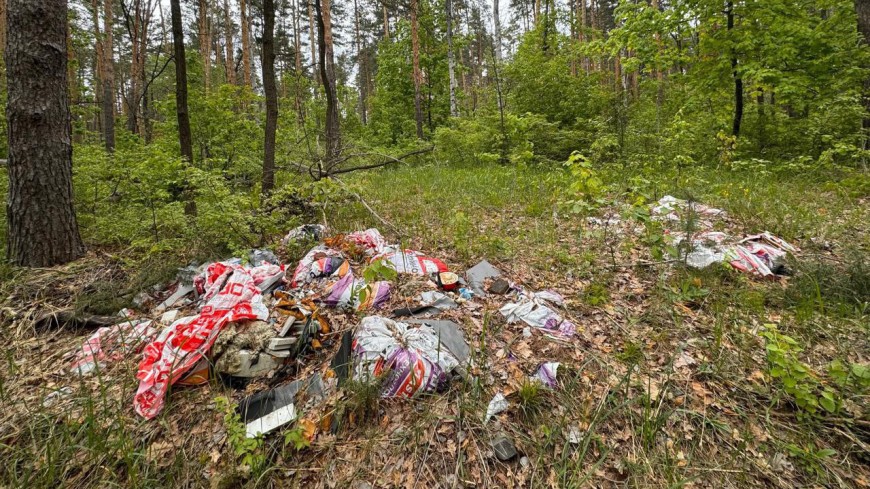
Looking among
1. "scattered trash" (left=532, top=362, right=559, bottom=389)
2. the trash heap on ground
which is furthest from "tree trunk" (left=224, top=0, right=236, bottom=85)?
"scattered trash" (left=532, top=362, right=559, bottom=389)

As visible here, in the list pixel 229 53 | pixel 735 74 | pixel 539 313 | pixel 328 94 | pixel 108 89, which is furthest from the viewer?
pixel 229 53

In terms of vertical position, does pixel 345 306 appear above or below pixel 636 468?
above

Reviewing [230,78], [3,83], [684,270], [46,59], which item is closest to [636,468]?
[684,270]

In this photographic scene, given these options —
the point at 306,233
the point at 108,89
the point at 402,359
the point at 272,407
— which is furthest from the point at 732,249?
the point at 108,89

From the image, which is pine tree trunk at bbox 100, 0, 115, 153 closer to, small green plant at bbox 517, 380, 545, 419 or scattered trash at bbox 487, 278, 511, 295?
scattered trash at bbox 487, 278, 511, 295

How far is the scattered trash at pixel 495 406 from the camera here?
1853mm

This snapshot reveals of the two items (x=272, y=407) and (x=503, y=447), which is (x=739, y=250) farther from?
(x=272, y=407)

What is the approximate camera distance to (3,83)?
18.5 ft

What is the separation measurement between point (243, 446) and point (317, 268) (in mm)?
1741

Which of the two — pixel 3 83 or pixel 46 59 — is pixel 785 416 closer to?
pixel 46 59

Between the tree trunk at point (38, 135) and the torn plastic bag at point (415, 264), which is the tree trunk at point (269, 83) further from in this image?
the torn plastic bag at point (415, 264)

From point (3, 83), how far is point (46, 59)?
4571 millimetres

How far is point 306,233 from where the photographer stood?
13.0ft

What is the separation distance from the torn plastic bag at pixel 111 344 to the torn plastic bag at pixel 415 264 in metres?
1.72
